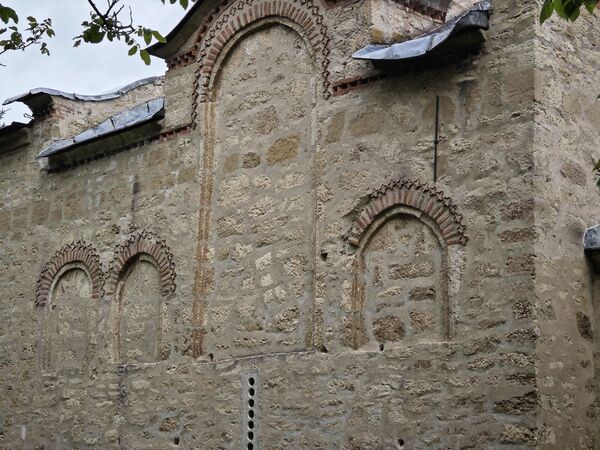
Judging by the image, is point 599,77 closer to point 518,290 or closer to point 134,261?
point 518,290

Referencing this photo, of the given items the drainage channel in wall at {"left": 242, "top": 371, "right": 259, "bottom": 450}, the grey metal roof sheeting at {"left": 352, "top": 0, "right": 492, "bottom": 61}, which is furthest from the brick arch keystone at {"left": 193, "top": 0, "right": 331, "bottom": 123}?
the drainage channel in wall at {"left": 242, "top": 371, "right": 259, "bottom": 450}

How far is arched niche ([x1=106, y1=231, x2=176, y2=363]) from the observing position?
32.7ft

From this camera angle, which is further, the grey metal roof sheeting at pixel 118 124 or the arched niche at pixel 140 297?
the grey metal roof sheeting at pixel 118 124

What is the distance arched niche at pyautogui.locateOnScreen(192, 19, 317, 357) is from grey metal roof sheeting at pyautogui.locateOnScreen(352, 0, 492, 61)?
2.92ft

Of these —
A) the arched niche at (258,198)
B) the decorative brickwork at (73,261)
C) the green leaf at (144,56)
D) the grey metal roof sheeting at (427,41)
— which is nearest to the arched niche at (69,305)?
the decorative brickwork at (73,261)

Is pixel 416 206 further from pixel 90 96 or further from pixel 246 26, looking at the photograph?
pixel 90 96

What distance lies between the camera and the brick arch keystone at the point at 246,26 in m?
9.16

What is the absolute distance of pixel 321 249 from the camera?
8.66 meters

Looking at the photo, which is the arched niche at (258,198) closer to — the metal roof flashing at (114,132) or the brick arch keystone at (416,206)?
the brick arch keystone at (416,206)

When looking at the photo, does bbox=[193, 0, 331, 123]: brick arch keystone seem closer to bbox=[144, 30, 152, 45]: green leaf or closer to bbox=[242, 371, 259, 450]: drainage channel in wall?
bbox=[144, 30, 152, 45]: green leaf

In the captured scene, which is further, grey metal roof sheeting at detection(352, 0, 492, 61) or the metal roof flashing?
the metal roof flashing

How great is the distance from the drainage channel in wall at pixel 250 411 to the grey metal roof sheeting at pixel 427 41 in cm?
297

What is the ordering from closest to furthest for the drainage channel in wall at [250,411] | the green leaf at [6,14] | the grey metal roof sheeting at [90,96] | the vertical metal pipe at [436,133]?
the green leaf at [6,14] < the vertical metal pipe at [436,133] < the drainage channel in wall at [250,411] < the grey metal roof sheeting at [90,96]

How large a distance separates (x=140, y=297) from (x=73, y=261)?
1.23m
